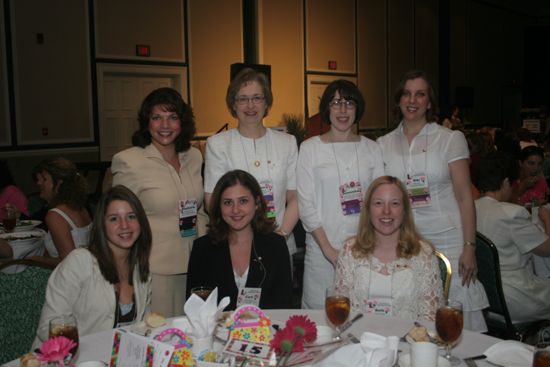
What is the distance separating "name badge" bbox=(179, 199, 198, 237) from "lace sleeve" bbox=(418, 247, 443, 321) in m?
1.14

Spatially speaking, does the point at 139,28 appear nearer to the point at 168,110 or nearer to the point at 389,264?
the point at 168,110

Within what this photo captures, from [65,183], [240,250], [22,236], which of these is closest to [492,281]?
→ [240,250]

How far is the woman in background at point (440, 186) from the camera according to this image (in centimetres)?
274

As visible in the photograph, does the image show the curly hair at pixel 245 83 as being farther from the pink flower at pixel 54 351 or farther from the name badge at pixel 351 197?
the pink flower at pixel 54 351

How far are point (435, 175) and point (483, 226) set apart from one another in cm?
45

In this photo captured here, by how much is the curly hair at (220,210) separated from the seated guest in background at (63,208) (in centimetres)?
113

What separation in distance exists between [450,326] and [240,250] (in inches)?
47.3

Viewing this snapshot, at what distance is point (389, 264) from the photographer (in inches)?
88.8

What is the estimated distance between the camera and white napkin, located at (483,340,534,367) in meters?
1.50

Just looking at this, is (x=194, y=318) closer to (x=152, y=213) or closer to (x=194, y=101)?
(x=152, y=213)

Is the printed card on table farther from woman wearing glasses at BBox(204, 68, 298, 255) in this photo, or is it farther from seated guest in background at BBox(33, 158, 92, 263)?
seated guest in background at BBox(33, 158, 92, 263)

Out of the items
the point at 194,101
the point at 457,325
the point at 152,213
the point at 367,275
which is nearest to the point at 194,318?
the point at 457,325

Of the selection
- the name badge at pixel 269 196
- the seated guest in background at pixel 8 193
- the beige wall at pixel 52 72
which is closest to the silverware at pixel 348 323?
the name badge at pixel 269 196

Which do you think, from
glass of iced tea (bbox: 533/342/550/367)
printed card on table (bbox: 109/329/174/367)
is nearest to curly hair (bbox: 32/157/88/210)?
printed card on table (bbox: 109/329/174/367)
